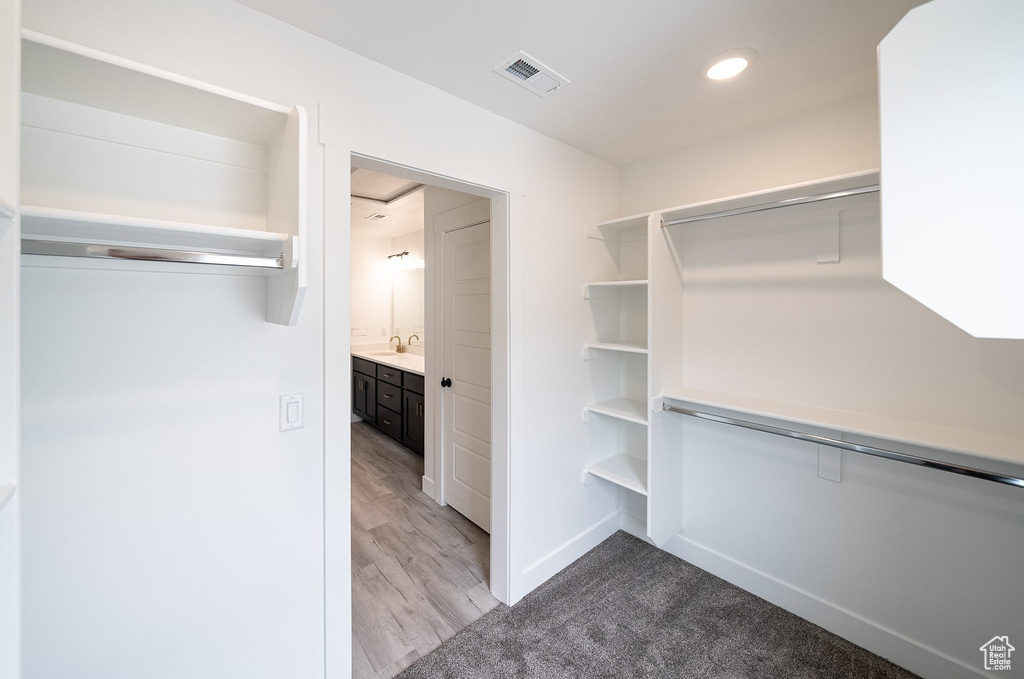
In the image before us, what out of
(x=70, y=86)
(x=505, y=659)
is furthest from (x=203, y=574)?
(x=70, y=86)

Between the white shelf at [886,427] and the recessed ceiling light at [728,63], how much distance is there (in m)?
1.47

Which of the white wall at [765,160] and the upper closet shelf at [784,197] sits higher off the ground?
the white wall at [765,160]

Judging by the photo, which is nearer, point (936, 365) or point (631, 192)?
point (936, 365)

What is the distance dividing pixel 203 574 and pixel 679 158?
2.94 meters

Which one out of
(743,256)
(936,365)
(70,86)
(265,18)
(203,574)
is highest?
(265,18)

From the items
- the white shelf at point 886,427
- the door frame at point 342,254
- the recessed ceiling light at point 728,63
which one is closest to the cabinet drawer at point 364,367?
the door frame at point 342,254

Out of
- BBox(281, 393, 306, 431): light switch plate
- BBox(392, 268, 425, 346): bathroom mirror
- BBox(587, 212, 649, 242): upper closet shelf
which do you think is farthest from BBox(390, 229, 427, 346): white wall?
BBox(281, 393, 306, 431): light switch plate

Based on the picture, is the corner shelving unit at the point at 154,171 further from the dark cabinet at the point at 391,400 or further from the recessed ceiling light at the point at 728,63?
the dark cabinet at the point at 391,400

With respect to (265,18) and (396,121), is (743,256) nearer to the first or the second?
(396,121)

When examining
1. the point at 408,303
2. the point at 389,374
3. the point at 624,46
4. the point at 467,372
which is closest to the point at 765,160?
the point at 624,46

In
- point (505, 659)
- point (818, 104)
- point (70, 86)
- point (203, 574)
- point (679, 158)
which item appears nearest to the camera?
point (70, 86)

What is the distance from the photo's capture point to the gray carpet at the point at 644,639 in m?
1.75

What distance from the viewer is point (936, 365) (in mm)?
1697

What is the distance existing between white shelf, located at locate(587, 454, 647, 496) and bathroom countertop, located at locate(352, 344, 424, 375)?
1.96m
